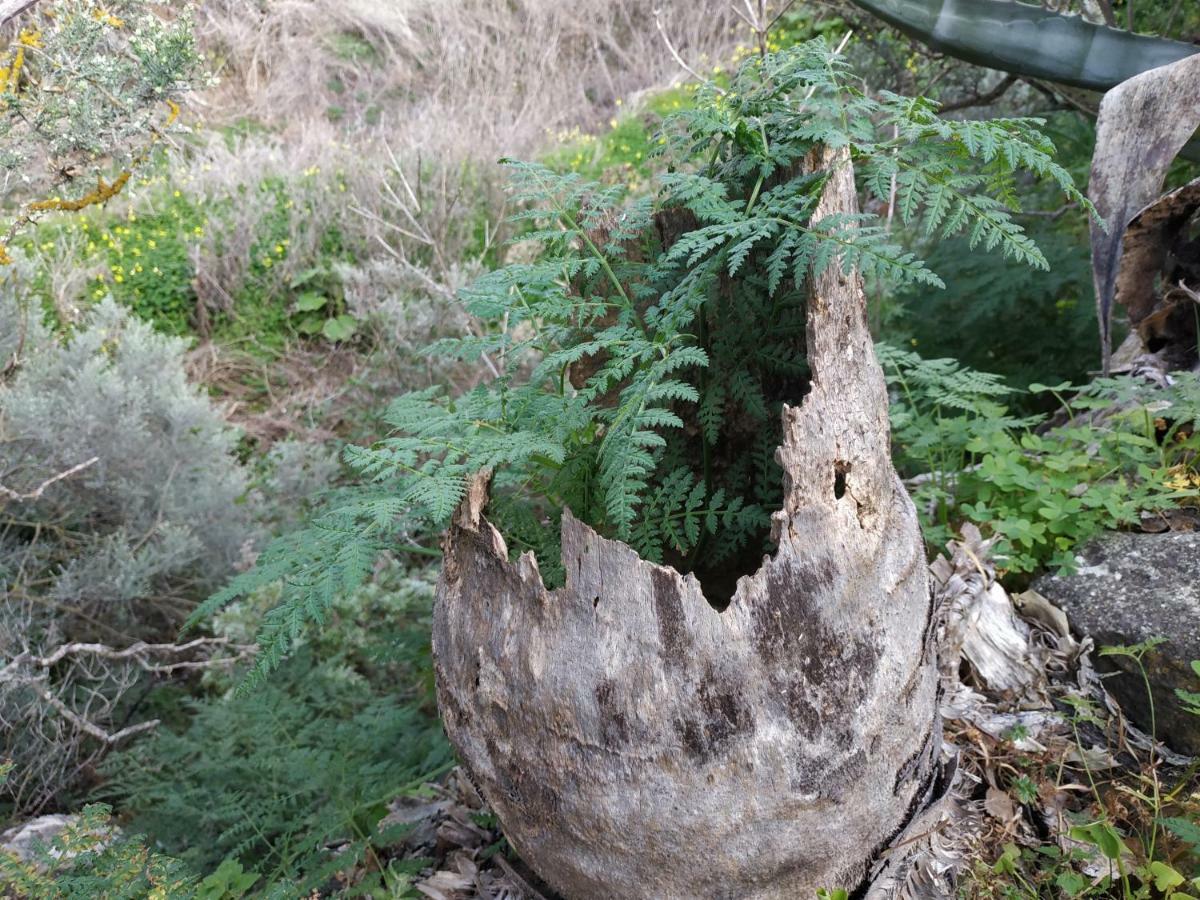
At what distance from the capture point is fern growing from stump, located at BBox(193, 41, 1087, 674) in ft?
4.97

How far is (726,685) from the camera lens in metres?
1.47

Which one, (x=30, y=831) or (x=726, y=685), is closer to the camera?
(x=726, y=685)

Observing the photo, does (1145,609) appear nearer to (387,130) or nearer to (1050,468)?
(1050,468)

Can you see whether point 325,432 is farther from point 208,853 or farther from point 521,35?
point 521,35

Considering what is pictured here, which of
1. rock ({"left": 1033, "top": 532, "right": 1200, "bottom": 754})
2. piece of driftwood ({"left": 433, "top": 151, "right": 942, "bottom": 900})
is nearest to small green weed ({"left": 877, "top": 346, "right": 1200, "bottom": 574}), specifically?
rock ({"left": 1033, "top": 532, "right": 1200, "bottom": 754})

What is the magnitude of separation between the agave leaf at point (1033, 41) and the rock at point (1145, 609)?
6.37 feet

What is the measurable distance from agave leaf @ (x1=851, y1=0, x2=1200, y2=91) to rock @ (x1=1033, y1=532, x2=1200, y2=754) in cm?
194

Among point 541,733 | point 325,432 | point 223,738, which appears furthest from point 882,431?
point 325,432

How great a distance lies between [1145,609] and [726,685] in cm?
135

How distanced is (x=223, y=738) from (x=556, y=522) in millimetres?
1317

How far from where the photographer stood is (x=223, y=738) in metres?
2.54

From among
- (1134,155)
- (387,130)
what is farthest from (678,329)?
(387,130)

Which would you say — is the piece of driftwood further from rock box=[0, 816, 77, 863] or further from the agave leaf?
the agave leaf

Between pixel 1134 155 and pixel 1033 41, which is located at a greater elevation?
pixel 1033 41
